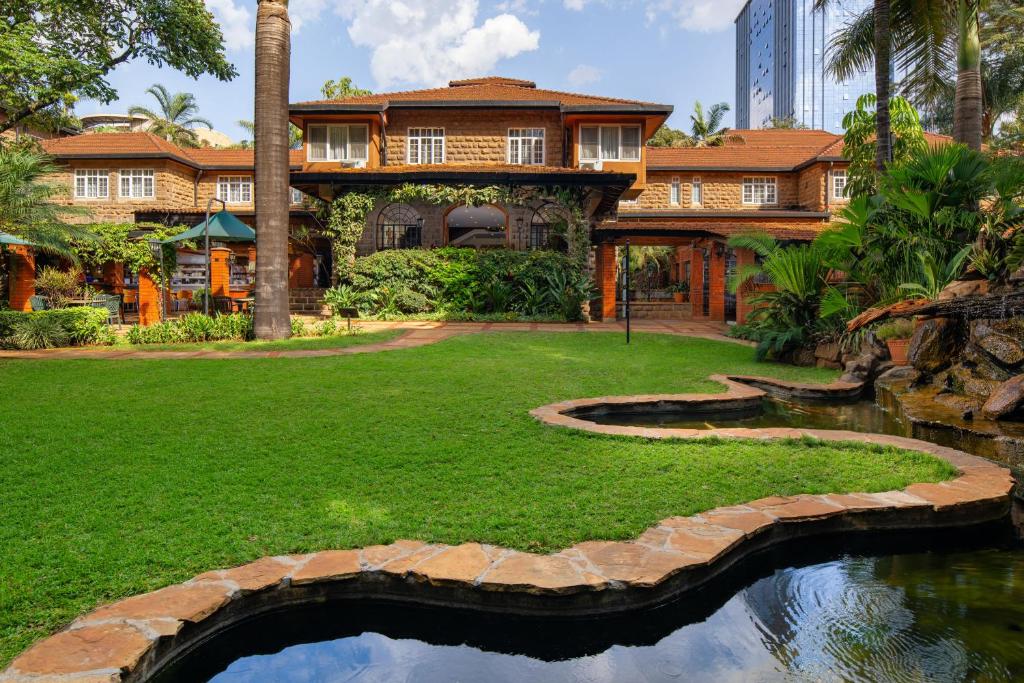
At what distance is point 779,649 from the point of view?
2613 mm

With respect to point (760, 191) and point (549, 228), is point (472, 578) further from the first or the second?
point (760, 191)

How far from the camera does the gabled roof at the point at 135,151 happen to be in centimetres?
2655

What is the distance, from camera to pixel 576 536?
10.3 feet

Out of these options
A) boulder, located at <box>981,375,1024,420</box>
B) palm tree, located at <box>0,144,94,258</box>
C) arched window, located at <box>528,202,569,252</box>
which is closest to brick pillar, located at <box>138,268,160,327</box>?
palm tree, located at <box>0,144,94,258</box>

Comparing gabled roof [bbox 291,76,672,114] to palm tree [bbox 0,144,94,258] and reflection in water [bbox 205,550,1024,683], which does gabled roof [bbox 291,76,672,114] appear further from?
reflection in water [bbox 205,550,1024,683]

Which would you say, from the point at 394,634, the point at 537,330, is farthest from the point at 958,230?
the point at 394,634

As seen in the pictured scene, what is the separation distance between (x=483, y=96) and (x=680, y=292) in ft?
38.8

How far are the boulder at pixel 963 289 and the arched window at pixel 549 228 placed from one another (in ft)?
42.5

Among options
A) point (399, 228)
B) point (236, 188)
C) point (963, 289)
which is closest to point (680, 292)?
point (399, 228)

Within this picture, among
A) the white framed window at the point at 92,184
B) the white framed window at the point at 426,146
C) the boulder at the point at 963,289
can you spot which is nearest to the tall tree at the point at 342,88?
the white framed window at the point at 92,184

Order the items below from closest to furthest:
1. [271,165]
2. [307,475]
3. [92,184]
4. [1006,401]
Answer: [307,475] < [1006,401] < [271,165] < [92,184]

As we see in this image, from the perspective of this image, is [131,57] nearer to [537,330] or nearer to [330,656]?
[537,330]

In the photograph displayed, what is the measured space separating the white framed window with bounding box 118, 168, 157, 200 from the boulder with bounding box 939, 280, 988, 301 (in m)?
28.1

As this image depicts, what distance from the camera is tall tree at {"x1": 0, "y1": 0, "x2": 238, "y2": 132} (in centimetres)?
1429
